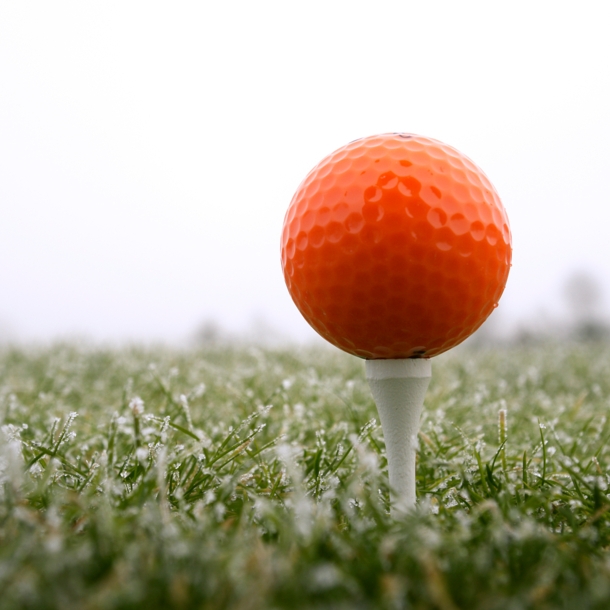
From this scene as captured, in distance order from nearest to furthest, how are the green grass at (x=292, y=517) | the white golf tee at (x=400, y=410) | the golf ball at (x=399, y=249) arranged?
the green grass at (x=292, y=517) → the golf ball at (x=399, y=249) → the white golf tee at (x=400, y=410)

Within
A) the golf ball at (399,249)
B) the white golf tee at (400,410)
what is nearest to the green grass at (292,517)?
the white golf tee at (400,410)

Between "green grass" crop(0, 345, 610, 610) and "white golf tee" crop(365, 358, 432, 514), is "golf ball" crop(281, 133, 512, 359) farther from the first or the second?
"green grass" crop(0, 345, 610, 610)

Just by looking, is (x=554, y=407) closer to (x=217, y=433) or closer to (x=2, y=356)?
(x=217, y=433)

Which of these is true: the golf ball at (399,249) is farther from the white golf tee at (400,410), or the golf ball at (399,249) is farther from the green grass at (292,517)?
the green grass at (292,517)

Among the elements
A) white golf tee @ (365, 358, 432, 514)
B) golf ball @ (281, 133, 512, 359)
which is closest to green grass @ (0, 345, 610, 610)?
white golf tee @ (365, 358, 432, 514)

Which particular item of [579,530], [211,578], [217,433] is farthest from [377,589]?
[217,433]
